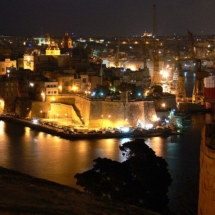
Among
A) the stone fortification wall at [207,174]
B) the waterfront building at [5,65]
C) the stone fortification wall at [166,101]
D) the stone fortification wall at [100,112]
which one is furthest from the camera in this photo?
the waterfront building at [5,65]

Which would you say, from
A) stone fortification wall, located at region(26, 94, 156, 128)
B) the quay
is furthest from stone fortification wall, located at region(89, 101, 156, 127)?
the quay

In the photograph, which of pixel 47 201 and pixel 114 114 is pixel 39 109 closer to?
pixel 114 114

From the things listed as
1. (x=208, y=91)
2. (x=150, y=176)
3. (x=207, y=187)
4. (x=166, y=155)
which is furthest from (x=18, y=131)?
(x=207, y=187)

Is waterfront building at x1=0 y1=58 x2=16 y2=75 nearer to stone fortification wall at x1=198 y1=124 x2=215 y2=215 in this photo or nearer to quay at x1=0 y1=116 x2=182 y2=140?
quay at x1=0 y1=116 x2=182 y2=140

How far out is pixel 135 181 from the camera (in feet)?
9.65

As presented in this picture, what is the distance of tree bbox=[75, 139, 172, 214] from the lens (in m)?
2.84

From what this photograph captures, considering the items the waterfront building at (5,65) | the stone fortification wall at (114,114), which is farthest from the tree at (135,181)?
the waterfront building at (5,65)

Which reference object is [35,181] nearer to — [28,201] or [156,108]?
[28,201]

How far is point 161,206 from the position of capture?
2850 millimetres

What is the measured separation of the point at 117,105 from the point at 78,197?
7338 mm

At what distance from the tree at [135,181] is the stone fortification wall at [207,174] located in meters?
1.41

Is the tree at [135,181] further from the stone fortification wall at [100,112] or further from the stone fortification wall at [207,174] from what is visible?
the stone fortification wall at [100,112]

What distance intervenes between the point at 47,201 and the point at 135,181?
69.2 inches

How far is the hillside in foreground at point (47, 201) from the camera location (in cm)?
112
